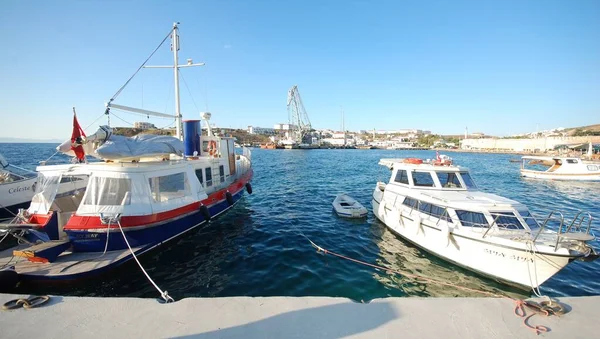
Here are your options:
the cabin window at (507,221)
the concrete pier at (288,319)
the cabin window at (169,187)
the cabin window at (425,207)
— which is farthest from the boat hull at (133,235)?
the cabin window at (507,221)

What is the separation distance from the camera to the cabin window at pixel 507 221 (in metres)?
8.65

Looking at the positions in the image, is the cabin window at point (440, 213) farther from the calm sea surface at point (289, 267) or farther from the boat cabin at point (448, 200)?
the calm sea surface at point (289, 267)

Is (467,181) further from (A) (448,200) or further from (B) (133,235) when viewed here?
A: (B) (133,235)

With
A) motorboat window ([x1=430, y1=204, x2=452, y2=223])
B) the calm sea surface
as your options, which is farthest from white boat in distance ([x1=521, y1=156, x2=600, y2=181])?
the calm sea surface

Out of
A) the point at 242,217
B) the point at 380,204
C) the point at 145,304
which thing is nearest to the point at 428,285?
the point at 380,204

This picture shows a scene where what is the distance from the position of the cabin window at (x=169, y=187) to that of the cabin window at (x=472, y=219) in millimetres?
11590

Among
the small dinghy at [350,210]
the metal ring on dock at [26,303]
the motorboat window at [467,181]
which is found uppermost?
the motorboat window at [467,181]

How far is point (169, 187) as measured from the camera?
11.0 m

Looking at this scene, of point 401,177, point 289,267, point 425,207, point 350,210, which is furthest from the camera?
point 350,210

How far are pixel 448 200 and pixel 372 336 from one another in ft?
27.7

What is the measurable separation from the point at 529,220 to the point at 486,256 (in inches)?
96.7

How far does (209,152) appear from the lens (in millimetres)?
16516

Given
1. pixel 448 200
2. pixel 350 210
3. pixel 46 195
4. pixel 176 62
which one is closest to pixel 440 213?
pixel 448 200

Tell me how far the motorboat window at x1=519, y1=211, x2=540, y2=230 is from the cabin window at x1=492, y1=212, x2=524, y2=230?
0.37 metres
